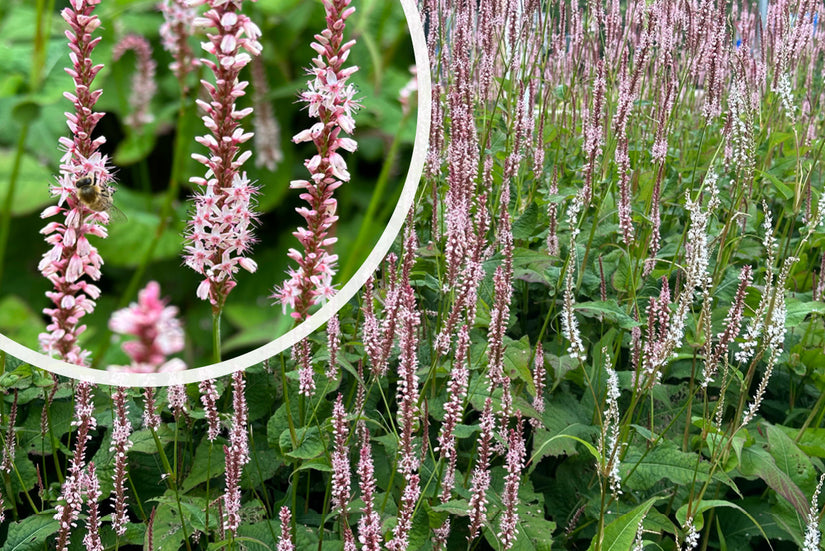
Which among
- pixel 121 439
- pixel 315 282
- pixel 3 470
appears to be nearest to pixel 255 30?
pixel 315 282

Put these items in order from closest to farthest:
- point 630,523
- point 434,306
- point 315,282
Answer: point 315,282, point 630,523, point 434,306

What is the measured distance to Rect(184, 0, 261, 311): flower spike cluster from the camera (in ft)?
3.58

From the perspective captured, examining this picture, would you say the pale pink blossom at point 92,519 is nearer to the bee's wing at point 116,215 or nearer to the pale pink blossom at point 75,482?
the pale pink blossom at point 75,482

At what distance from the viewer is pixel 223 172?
112 centimetres

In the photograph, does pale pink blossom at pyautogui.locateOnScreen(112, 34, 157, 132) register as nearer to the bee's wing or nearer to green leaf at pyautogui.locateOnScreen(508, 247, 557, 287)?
the bee's wing

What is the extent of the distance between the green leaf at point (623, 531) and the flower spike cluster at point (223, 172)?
3.25 feet

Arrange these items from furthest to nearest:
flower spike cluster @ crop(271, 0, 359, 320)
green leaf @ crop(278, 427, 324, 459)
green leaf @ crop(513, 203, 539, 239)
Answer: green leaf @ crop(513, 203, 539, 239) → green leaf @ crop(278, 427, 324, 459) → flower spike cluster @ crop(271, 0, 359, 320)

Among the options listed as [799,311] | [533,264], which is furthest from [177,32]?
[799,311]

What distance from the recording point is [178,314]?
1.13 m

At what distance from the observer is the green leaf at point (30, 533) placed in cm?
182

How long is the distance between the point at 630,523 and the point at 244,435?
2.83 ft

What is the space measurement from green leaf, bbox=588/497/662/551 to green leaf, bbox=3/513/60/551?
4.25ft

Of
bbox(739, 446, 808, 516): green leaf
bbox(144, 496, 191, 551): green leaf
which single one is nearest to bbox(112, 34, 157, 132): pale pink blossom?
bbox(144, 496, 191, 551): green leaf

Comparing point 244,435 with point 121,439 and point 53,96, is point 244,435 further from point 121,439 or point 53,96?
point 53,96
